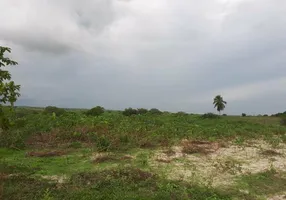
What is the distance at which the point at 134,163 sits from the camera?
10.8 meters

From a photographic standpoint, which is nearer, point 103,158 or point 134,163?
point 134,163

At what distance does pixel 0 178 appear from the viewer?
873 cm

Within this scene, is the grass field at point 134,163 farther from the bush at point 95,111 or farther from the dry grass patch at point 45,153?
the bush at point 95,111

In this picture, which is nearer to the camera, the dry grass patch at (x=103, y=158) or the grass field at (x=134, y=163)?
the grass field at (x=134, y=163)

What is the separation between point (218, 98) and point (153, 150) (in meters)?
40.3

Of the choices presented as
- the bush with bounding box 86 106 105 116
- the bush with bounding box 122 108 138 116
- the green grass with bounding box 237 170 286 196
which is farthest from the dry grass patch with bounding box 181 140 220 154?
the bush with bounding box 122 108 138 116

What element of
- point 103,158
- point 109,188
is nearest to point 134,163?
point 103,158

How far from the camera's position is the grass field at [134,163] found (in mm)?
8023

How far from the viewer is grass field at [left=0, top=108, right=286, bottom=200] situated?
8.02 m

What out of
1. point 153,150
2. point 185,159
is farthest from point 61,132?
point 185,159

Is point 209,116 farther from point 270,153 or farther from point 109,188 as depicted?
point 109,188

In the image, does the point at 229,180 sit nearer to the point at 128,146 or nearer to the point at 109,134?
the point at 128,146

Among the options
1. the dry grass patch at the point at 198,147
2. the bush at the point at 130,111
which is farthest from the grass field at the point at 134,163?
the bush at the point at 130,111

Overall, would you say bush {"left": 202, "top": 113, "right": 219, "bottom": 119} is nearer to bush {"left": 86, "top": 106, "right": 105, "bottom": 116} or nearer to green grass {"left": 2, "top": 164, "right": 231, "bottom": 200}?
bush {"left": 86, "top": 106, "right": 105, "bottom": 116}
